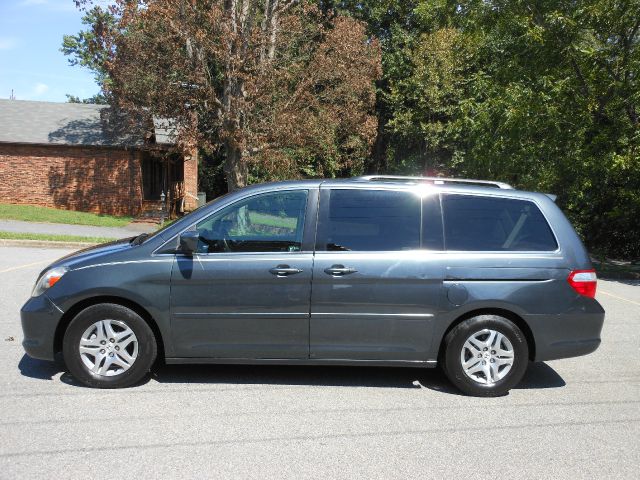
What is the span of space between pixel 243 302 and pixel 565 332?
2808 mm

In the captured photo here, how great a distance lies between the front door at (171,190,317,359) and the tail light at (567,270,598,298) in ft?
7.56

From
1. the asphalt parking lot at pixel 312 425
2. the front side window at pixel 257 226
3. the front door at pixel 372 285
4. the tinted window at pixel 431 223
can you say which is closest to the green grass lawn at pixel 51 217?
the asphalt parking lot at pixel 312 425

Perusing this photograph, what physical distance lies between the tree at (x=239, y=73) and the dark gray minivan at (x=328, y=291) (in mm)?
13071

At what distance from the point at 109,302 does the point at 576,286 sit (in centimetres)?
404

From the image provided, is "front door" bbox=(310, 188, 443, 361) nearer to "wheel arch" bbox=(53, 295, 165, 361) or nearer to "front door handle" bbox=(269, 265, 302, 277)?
"front door handle" bbox=(269, 265, 302, 277)

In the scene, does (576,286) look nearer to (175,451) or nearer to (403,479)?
(403,479)

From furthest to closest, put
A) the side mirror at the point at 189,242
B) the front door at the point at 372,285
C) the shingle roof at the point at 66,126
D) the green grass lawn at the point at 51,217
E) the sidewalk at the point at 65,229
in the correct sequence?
the shingle roof at the point at 66,126
the green grass lawn at the point at 51,217
the sidewalk at the point at 65,229
the front door at the point at 372,285
the side mirror at the point at 189,242

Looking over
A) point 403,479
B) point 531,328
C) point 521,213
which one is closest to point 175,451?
point 403,479

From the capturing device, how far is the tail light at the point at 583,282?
5055mm

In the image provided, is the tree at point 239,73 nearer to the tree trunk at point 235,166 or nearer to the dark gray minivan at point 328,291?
the tree trunk at point 235,166

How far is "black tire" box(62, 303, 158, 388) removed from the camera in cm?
482

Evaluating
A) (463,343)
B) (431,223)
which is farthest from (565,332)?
(431,223)

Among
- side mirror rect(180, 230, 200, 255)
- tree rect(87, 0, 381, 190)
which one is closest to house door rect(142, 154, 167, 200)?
tree rect(87, 0, 381, 190)

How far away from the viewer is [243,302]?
4.84 metres
